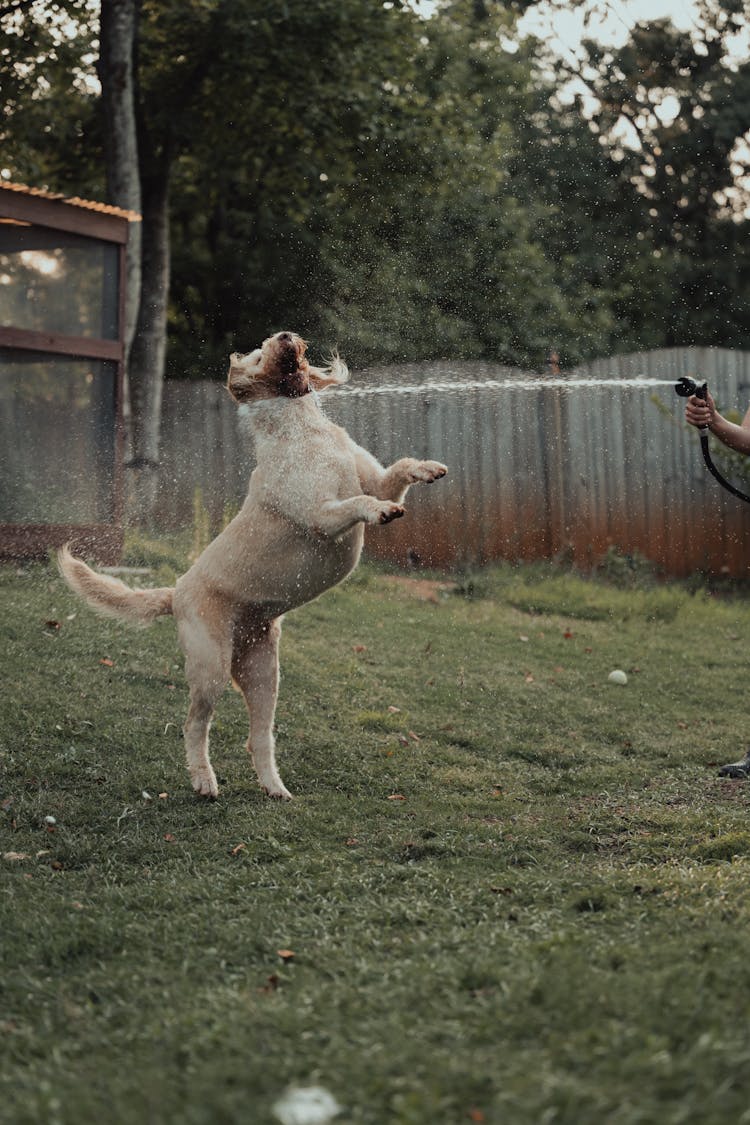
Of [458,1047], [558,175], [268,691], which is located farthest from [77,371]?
[558,175]

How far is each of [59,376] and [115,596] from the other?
5535 mm

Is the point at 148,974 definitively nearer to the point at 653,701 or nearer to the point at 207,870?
the point at 207,870

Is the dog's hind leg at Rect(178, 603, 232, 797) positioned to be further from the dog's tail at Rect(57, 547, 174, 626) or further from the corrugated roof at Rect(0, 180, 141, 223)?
the corrugated roof at Rect(0, 180, 141, 223)

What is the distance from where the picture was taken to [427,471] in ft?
16.0

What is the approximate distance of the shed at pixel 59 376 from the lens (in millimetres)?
10492

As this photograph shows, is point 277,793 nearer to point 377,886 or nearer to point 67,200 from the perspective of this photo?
point 377,886

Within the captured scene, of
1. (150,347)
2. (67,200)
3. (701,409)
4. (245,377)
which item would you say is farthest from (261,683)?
(150,347)

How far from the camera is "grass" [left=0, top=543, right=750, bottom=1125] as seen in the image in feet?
8.80

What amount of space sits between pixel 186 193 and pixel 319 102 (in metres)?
4.15

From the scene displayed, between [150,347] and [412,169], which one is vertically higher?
[412,169]

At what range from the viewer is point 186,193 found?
18.3 meters

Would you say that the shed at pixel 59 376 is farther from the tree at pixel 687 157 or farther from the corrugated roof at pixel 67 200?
the tree at pixel 687 157

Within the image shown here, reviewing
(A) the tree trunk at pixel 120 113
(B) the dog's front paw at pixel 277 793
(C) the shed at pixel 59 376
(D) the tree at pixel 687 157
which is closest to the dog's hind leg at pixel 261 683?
(B) the dog's front paw at pixel 277 793

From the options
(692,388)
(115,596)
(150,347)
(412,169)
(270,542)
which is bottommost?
(115,596)
